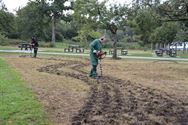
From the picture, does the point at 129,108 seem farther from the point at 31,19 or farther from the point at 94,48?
the point at 31,19

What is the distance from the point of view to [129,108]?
1195 cm

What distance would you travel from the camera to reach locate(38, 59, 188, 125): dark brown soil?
1034 cm

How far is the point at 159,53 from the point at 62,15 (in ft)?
129

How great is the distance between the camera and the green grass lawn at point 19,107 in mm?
9906

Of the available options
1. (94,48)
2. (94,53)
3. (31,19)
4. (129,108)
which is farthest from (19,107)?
(31,19)

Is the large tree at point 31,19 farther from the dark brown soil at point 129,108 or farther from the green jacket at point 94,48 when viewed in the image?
the dark brown soil at point 129,108

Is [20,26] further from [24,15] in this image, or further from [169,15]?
[169,15]

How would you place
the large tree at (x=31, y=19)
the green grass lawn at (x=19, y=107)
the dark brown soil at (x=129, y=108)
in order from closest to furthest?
1. the green grass lawn at (x=19, y=107)
2. the dark brown soil at (x=129, y=108)
3. the large tree at (x=31, y=19)

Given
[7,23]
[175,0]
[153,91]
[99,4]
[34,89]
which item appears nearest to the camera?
[34,89]

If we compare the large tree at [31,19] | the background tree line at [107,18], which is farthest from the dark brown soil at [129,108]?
the large tree at [31,19]

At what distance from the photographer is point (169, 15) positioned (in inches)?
1038

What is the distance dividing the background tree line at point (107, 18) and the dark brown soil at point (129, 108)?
1084 cm

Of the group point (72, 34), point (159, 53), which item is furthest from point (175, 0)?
point (72, 34)

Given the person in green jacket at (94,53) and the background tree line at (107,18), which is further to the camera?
the background tree line at (107,18)
